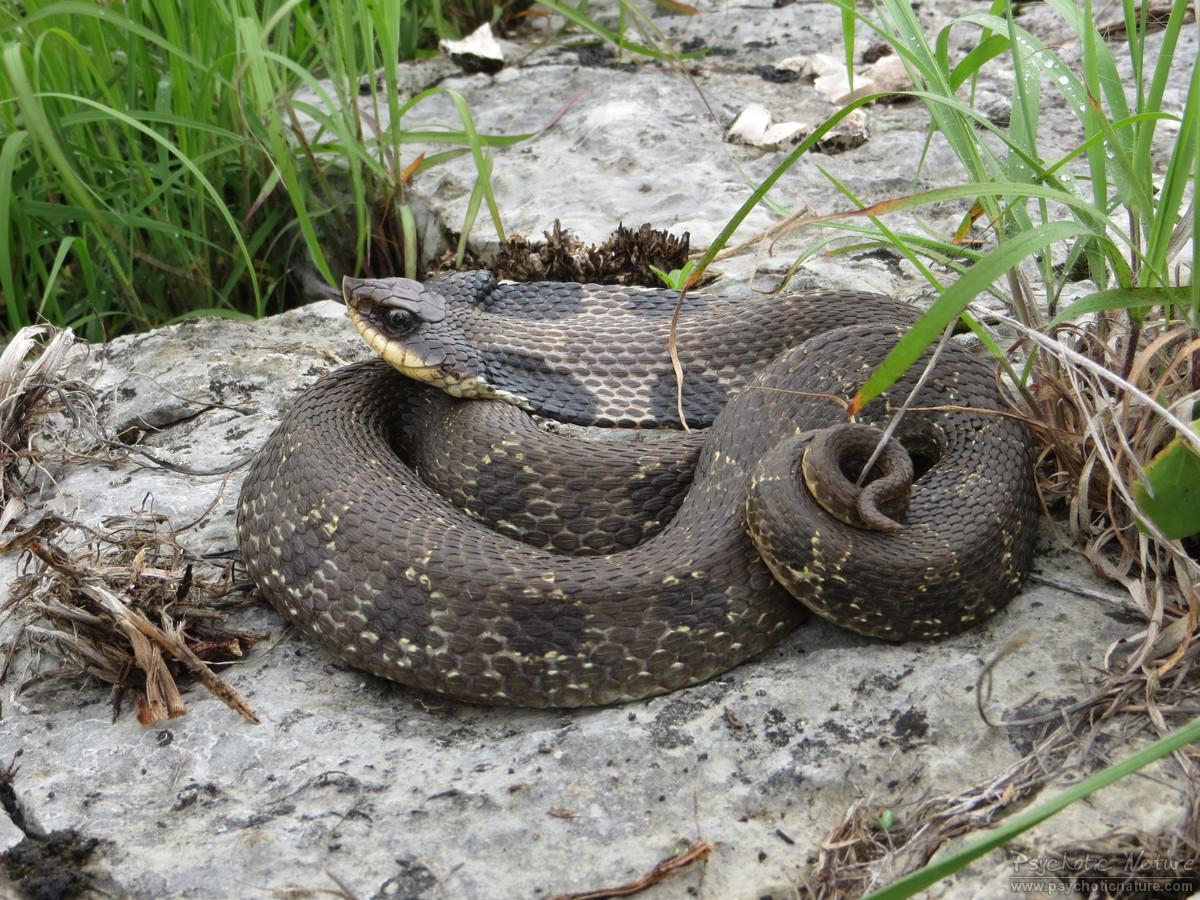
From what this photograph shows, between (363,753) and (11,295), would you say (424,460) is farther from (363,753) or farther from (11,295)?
(11,295)

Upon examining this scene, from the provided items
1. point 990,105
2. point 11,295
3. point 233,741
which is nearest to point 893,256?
point 990,105

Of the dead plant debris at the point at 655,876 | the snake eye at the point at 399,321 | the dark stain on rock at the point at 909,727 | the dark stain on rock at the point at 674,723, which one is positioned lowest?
the dark stain on rock at the point at 674,723

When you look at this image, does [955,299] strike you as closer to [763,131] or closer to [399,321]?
[399,321]

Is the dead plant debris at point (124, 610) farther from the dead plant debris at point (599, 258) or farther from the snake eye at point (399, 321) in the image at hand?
the dead plant debris at point (599, 258)

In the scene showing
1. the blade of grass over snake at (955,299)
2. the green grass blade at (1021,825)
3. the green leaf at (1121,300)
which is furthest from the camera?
the green leaf at (1121,300)

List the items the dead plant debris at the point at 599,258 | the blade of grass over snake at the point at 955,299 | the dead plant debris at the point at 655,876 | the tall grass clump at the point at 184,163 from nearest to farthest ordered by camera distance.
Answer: the blade of grass over snake at the point at 955,299 < the dead plant debris at the point at 655,876 < the tall grass clump at the point at 184,163 < the dead plant debris at the point at 599,258

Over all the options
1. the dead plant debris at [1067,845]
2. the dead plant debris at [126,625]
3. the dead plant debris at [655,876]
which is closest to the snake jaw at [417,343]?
the dead plant debris at [126,625]

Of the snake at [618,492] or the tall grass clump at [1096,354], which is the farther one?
the snake at [618,492]

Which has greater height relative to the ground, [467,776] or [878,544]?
[878,544]
